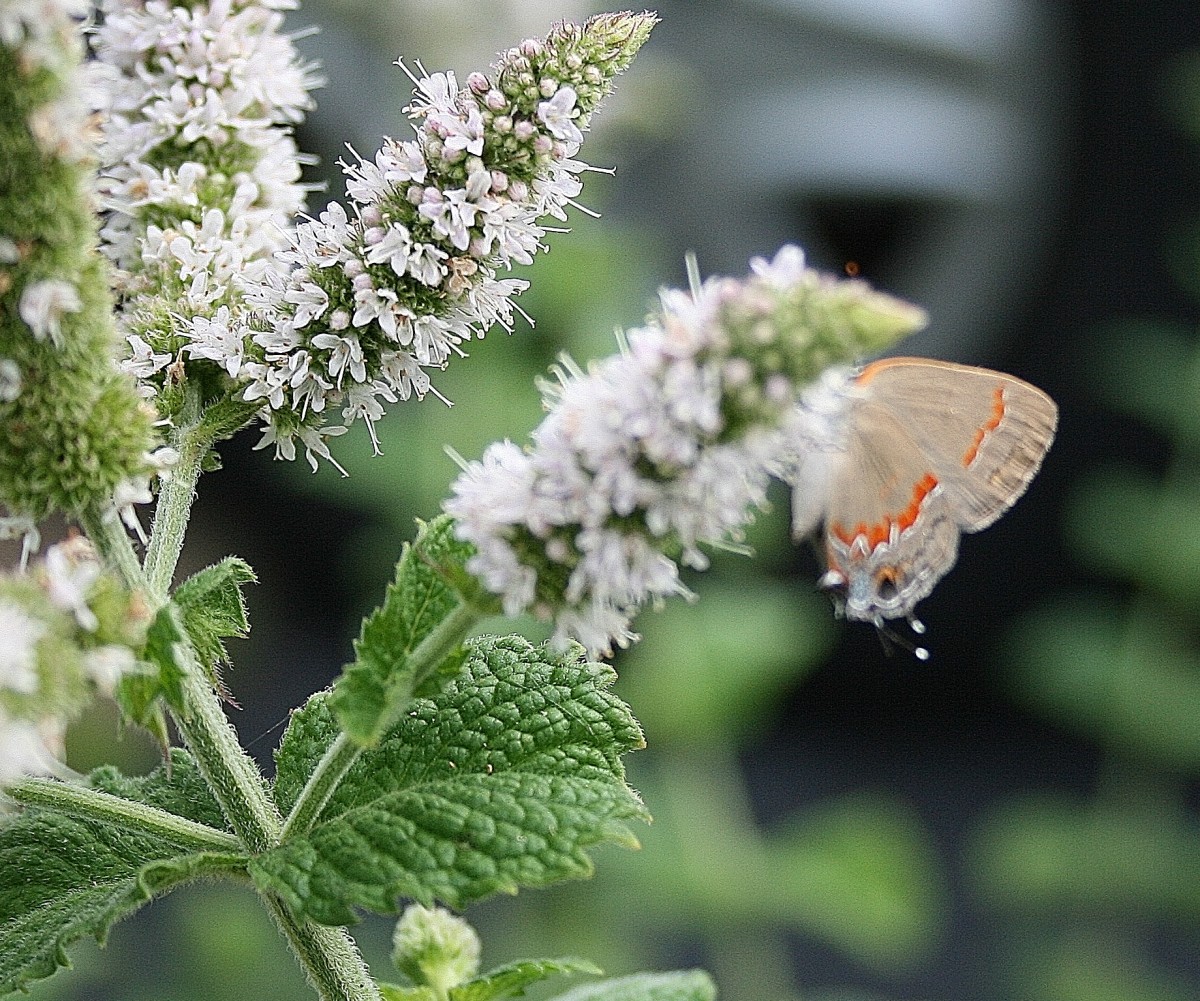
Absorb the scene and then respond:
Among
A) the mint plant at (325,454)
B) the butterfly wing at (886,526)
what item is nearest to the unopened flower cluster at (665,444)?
the mint plant at (325,454)

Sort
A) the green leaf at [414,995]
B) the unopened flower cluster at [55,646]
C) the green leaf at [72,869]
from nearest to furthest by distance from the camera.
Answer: the unopened flower cluster at [55,646], the green leaf at [72,869], the green leaf at [414,995]

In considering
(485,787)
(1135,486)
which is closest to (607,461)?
(485,787)

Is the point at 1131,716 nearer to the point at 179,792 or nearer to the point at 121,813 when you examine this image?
the point at 179,792

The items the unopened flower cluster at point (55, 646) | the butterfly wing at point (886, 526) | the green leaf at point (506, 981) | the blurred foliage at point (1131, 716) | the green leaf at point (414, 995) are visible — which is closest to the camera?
the unopened flower cluster at point (55, 646)

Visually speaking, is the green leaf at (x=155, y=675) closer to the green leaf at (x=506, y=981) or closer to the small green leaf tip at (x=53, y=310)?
the small green leaf tip at (x=53, y=310)

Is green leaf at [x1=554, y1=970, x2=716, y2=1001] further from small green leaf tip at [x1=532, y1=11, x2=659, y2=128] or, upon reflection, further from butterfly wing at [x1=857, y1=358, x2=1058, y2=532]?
small green leaf tip at [x1=532, y1=11, x2=659, y2=128]

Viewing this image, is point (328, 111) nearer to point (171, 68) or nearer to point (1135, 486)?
point (1135, 486)
